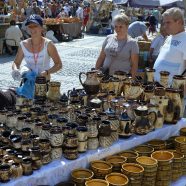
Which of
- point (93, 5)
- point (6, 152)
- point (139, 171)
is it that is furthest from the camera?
point (93, 5)

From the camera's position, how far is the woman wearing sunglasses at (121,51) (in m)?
3.79

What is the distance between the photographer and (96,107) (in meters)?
2.80

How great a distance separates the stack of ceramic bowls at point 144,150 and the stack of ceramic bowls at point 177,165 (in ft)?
0.56

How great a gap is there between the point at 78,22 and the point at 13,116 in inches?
496

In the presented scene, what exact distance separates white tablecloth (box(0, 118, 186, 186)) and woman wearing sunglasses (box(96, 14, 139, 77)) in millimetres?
1113

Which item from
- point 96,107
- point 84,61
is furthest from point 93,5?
point 96,107

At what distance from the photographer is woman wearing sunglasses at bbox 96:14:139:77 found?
379 centimetres

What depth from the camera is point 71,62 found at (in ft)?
31.4

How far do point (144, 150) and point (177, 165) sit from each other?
250 millimetres

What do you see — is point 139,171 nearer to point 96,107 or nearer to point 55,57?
point 96,107

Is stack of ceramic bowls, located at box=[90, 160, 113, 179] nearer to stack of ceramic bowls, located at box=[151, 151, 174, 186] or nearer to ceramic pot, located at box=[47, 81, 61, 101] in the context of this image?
stack of ceramic bowls, located at box=[151, 151, 174, 186]

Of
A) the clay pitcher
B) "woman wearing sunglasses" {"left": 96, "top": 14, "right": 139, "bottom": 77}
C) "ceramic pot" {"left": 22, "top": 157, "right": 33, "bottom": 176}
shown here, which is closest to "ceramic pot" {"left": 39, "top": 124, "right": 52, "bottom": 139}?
"ceramic pot" {"left": 22, "top": 157, "right": 33, "bottom": 176}

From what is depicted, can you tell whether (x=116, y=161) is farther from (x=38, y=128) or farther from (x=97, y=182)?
(x=38, y=128)

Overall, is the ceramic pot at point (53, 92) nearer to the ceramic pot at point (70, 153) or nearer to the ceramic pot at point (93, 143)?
the ceramic pot at point (93, 143)
